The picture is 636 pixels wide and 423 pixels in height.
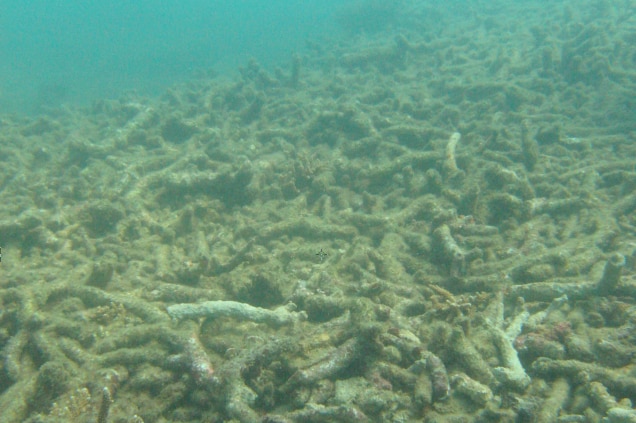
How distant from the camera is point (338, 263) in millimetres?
7309

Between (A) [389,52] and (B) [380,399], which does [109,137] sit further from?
(A) [389,52]

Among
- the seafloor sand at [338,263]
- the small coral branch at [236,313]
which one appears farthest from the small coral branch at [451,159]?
the small coral branch at [236,313]

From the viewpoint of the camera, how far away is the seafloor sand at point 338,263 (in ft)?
14.8

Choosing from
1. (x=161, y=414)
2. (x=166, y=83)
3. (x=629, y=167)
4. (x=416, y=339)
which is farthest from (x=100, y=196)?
(x=166, y=83)

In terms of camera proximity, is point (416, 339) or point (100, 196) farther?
point (100, 196)

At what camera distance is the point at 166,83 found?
1216 inches

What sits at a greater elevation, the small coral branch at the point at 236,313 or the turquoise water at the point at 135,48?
the turquoise water at the point at 135,48

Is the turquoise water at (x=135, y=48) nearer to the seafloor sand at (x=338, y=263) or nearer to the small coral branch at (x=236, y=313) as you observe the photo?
the seafloor sand at (x=338, y=263)

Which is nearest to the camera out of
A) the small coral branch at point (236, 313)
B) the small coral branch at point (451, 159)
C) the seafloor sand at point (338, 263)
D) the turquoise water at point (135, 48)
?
the seafloor sand at point (338, 263)

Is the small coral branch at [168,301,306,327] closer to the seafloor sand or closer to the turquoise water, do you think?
the seafloor sand

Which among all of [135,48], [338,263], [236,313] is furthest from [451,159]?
[135,48]

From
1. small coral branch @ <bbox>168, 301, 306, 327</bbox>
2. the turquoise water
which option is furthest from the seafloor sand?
the turquoise water

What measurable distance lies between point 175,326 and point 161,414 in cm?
142

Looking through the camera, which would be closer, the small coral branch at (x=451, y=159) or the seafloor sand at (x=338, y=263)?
the seafloor sand at (x=338, y=263)
